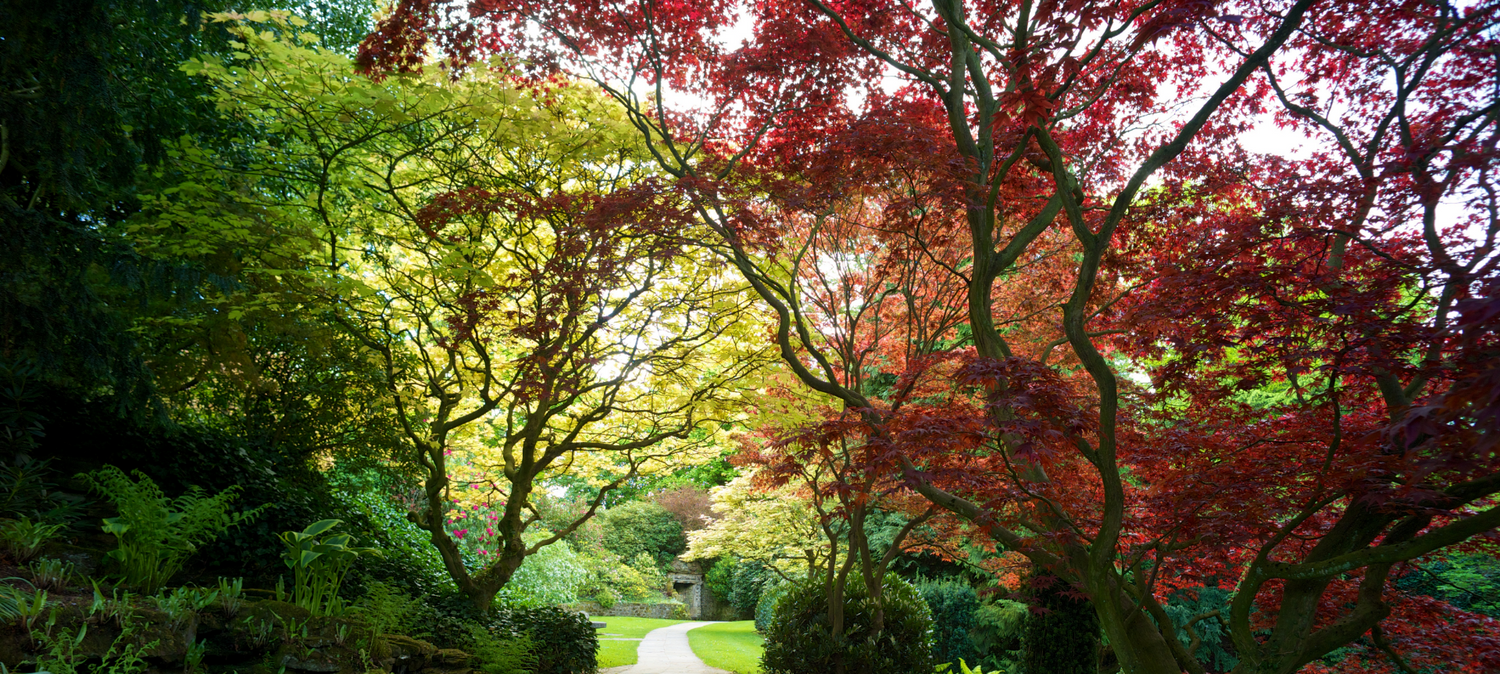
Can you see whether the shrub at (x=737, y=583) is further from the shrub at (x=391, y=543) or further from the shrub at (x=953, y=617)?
the shrub at (x=391, y=543)

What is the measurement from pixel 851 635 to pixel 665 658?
5.03 metres

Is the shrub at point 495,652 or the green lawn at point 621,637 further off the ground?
the shrub at point 495,652

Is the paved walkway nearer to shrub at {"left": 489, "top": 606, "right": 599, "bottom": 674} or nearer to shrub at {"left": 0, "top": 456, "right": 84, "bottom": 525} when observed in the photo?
shrub at {"left": 489, "top": 606, "right": 599, "bottom": 674}

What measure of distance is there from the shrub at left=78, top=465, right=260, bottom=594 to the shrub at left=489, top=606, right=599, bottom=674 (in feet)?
11.2

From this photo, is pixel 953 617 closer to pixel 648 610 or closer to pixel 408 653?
pixel 408 653

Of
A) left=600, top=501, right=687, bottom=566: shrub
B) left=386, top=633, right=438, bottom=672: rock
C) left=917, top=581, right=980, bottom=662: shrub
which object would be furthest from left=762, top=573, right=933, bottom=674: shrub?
left=600, top=501, right=687, bottom=566: shrub

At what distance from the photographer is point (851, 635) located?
741 centimetres

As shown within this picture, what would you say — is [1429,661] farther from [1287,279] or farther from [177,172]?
[177,172]

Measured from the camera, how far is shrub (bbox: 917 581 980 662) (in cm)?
1269

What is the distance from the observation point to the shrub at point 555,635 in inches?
315

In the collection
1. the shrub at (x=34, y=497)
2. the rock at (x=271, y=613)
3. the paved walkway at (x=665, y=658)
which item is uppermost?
the shrub at (x=34, y=497)

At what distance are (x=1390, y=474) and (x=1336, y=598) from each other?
1.61 m

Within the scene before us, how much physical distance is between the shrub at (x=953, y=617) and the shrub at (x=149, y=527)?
10516 mm

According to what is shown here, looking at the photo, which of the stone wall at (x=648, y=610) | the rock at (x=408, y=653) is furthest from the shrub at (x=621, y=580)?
the rock at (x=408, y=653)
